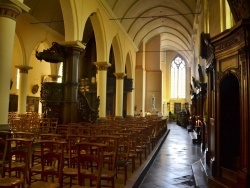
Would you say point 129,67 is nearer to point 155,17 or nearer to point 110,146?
point 155,17

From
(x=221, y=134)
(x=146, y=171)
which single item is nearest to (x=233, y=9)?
(x=221, y=134)

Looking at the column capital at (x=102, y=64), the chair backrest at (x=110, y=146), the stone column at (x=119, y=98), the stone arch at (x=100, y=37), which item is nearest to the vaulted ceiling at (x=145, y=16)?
the stone arch at (x=100, y=37)

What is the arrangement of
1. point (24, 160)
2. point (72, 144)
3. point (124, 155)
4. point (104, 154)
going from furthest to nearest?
point (124, 155)
point (72, 144)
point (104, 154)
point (24, 160)

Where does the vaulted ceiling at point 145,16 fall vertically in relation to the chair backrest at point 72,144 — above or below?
above

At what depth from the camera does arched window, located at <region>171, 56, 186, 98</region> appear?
38406mm

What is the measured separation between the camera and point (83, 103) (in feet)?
38.8

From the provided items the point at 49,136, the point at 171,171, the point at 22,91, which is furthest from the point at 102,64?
the point at 49,136

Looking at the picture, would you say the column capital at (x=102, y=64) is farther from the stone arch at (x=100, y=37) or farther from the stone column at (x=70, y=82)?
the stone column at (x=70, y=82)

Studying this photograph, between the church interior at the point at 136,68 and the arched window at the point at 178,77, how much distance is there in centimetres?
15

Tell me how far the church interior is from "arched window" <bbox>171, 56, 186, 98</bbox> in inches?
5.8

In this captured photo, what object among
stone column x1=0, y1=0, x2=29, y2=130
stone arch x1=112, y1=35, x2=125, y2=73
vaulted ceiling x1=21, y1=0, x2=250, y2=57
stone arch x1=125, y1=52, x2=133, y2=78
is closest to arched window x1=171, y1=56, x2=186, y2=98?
vaulted ceiling x1=21, y1=0, x2=250, y2=57

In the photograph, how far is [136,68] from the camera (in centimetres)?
2755

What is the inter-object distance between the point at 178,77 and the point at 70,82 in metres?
29.9

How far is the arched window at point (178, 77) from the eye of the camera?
1512 inches
